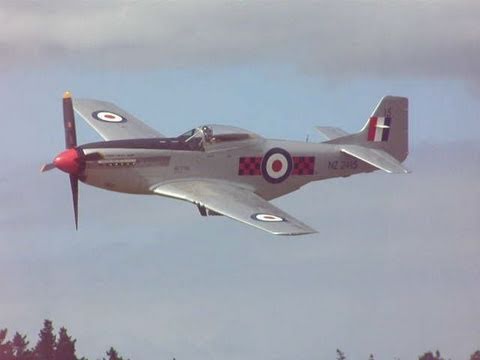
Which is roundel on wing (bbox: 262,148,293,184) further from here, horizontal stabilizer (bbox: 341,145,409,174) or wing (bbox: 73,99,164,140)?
wing (bbox: 73,99,164,140)

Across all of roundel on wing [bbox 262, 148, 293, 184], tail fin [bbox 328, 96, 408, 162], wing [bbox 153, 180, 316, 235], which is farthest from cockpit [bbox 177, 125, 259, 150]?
tail fin [bbox 328, 96, 408, 162]

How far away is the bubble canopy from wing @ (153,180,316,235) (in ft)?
2.39

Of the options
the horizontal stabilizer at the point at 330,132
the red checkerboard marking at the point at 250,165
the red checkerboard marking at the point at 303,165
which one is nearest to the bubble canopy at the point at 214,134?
the red checkerboard marking at the point at 250,165

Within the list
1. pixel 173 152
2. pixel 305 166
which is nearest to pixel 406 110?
pixel 305 166

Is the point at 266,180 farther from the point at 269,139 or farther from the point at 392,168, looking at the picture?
the point at 392,168

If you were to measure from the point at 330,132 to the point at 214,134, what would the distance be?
9.39ft

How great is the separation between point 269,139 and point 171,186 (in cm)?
206

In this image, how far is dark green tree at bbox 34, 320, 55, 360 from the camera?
2450 centimetres

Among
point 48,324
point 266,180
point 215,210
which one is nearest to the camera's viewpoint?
point 215,210

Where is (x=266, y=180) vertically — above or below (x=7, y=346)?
above

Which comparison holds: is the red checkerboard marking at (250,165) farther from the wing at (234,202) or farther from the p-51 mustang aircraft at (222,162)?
the wing at (234,202)

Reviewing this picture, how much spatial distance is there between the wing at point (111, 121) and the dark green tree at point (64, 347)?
18.1ft

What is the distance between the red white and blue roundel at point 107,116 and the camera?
66.8ft

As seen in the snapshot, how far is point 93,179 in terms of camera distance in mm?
17688
